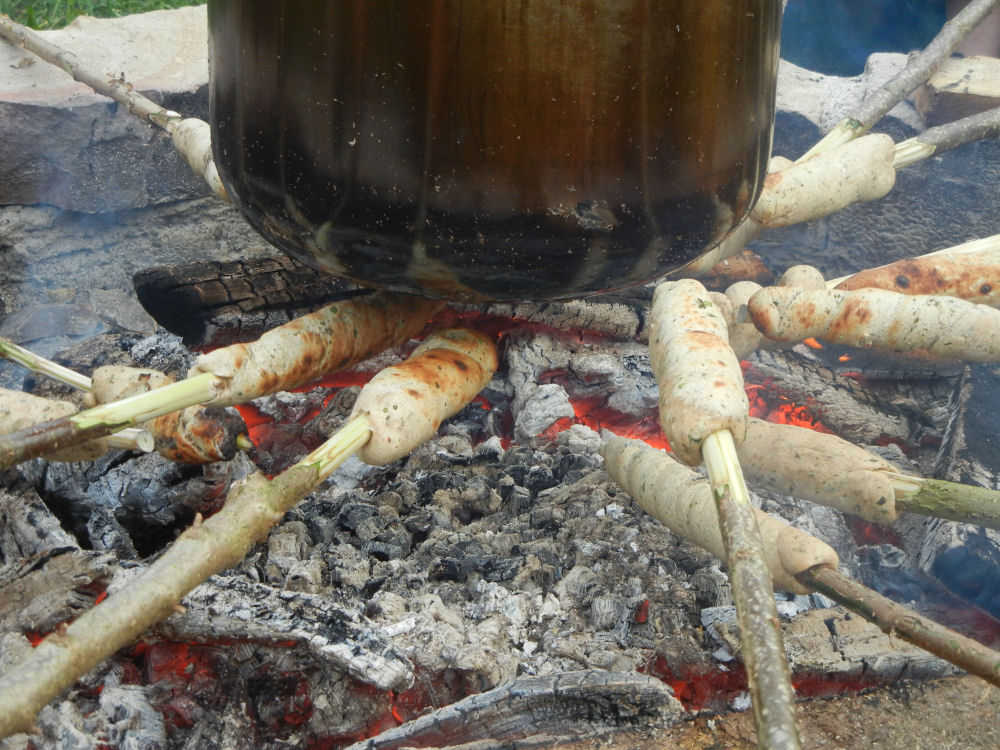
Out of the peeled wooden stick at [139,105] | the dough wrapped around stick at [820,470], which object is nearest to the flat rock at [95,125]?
the peeled wooden stick at [139,105]

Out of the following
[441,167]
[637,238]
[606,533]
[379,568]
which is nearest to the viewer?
[441,167]

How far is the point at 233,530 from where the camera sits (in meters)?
1.22

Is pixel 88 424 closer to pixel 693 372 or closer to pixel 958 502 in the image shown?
pixel 693 372

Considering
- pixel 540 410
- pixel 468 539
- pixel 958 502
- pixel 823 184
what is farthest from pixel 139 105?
pixel 958 502

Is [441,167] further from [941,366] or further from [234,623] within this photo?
[941,366]

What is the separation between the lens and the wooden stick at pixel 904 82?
235 cm

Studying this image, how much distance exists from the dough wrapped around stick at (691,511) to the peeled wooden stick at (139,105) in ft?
3.82

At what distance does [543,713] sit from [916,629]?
0.56 meters

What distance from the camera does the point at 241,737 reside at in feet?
4.42

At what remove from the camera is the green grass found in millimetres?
3643

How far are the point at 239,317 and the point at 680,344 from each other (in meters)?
1.31

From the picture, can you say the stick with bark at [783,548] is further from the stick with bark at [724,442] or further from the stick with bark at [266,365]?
the stick with bark at [266,365]

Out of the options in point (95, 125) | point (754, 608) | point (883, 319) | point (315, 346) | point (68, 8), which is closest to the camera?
point (754, 608)

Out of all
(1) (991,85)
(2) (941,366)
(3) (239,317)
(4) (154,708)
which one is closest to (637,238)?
(4) (154,708)
